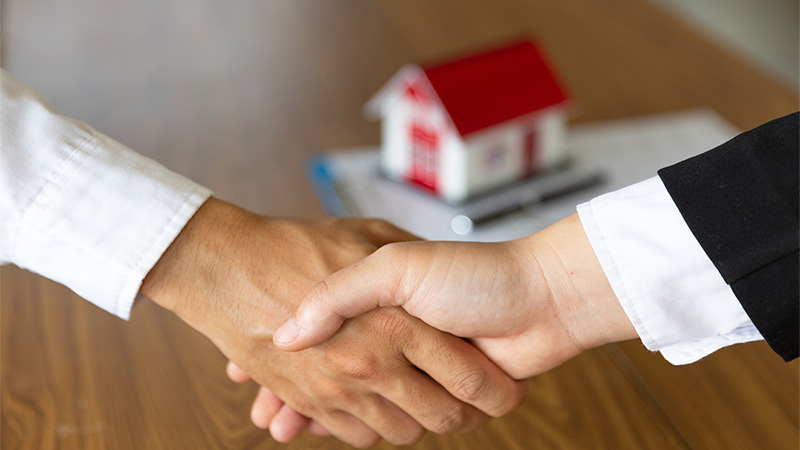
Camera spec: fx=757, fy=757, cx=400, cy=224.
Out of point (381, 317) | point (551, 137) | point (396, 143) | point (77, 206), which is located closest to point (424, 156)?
point (396, 143)

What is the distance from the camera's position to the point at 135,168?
603 mm

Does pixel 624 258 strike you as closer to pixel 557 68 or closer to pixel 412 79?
pixel 412 79

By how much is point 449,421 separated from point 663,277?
20 cm

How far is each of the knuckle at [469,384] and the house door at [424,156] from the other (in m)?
0.30

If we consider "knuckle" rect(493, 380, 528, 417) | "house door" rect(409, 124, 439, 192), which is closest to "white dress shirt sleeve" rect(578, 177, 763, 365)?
"knuckle" rect(493, 380, 528, 417)

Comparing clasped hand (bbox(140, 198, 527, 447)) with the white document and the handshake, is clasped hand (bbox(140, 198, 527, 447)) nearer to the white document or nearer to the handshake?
the handshake

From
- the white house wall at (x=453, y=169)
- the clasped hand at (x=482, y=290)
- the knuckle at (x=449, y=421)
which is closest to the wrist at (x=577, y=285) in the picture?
the clasped hand at (x=482, y=290)

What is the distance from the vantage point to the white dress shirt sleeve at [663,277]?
522 millimetres

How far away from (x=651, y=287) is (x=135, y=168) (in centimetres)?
40

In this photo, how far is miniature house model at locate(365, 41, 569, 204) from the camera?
2.71 ft

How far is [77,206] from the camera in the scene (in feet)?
1.90

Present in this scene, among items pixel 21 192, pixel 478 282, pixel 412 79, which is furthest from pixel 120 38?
pixel 478 282

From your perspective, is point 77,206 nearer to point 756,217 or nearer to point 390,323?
point 390,323

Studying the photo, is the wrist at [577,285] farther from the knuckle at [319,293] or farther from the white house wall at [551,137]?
the white house wall at [551,137]
